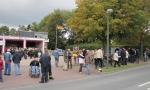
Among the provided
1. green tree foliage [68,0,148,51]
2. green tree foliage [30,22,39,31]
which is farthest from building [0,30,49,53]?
green tree foliage [30,22,39,31]

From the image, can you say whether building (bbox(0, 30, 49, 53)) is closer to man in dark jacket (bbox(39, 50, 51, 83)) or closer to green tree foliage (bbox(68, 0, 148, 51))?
green tree foliage (bbox(68, 0, 148, 51))

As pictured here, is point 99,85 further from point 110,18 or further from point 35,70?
point 110,18

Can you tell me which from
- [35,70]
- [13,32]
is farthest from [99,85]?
[13,32]

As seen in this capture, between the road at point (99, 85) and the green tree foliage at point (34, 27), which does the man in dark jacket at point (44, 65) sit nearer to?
the road at point (99, 85)

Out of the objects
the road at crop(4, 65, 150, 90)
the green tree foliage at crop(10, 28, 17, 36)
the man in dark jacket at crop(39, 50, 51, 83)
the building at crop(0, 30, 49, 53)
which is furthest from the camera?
the green tree foliage at crop(10, 28, 17, 36)

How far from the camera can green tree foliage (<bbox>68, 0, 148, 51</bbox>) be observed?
2208cm

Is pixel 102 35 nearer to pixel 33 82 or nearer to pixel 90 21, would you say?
pixel 90 21

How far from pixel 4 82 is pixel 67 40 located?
67.9m

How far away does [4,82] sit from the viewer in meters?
11.4

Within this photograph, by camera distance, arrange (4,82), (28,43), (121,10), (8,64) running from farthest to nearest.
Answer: (28,43) < (121,10) < (8,64) < (4,82)

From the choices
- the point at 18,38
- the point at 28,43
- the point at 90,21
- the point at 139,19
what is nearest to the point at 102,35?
the point at 90,21

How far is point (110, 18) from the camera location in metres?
22.7

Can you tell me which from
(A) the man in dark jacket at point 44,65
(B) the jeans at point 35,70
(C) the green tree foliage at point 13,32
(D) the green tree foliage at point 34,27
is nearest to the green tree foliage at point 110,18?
(B) the jeans at point 35,70

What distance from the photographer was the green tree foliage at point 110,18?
869 inches
